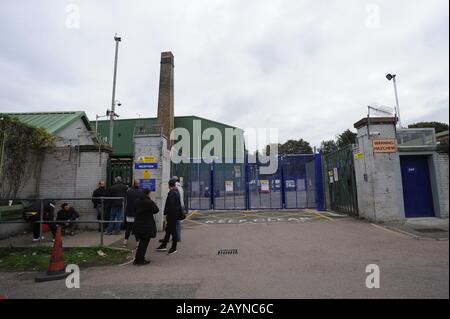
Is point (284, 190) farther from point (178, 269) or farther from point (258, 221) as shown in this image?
point (178, 269)

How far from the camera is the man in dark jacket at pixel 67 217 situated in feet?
28.3

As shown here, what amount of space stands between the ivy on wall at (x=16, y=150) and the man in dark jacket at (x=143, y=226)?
606cm

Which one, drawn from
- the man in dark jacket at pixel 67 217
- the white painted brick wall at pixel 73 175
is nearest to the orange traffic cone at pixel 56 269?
the man in dark jacket at pixel 67 217

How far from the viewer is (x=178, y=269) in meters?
5.37

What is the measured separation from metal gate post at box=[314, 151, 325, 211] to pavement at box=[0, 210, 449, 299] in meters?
5.88

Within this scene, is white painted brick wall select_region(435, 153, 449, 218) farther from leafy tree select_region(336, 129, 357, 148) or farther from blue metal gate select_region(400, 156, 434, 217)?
leafy tree select_region(336, 129, 357, 148)

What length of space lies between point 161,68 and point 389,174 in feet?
74.0

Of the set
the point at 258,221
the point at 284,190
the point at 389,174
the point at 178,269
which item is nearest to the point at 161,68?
the point at 284,190

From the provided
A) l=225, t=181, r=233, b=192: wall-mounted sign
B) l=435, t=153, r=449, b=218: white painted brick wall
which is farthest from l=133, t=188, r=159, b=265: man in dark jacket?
l=225, t=181, r=233, b=192: wall-mounted sign

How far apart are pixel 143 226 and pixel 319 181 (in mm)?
10557

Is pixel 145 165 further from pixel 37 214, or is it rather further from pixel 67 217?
pixel 37 214

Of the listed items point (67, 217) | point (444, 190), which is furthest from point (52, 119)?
point (444, 190)

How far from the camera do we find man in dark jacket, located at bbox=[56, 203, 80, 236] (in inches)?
339

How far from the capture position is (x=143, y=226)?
5.96m
